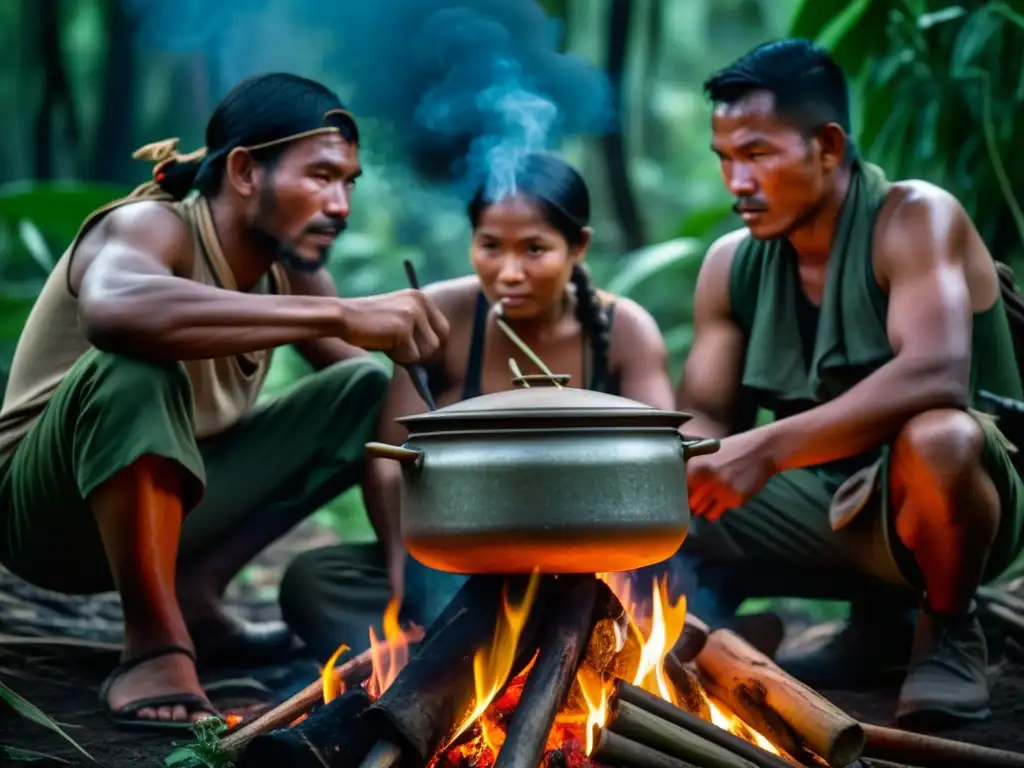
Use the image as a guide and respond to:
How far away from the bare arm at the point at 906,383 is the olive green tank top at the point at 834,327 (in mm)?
170

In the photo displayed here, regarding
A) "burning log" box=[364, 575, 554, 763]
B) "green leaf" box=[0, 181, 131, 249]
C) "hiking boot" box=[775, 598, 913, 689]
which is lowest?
"hiking boot" box=[775, 598, 913, 689]

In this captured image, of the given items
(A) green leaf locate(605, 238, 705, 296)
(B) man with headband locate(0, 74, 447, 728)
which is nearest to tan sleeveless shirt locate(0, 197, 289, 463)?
(B) man with headband locate(0, 74, 447, 728)

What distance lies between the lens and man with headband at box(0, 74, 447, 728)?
3.34 m

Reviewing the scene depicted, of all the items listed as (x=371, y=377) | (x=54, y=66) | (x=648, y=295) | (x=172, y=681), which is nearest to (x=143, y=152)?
(x=371, y=377)

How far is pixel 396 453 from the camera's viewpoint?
8.61ft

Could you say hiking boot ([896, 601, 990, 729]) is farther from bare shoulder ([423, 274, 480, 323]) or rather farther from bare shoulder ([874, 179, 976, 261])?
bare shoulder ([423, 274, 480, 323])

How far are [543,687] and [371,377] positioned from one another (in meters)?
1.76

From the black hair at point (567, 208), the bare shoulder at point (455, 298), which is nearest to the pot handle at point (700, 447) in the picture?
the black hair at point (567, 208)

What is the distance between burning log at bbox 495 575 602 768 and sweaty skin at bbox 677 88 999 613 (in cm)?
58

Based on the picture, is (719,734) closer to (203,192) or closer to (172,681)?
(172,681)

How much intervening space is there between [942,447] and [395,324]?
146 centimetres

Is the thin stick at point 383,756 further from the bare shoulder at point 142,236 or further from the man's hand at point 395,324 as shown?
the bare shoulder at point 142,236

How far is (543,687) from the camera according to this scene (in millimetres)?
2598

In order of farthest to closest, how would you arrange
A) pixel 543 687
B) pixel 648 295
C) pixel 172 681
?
pixel 648 295 → pixel 172 681 → pixel 543 687
